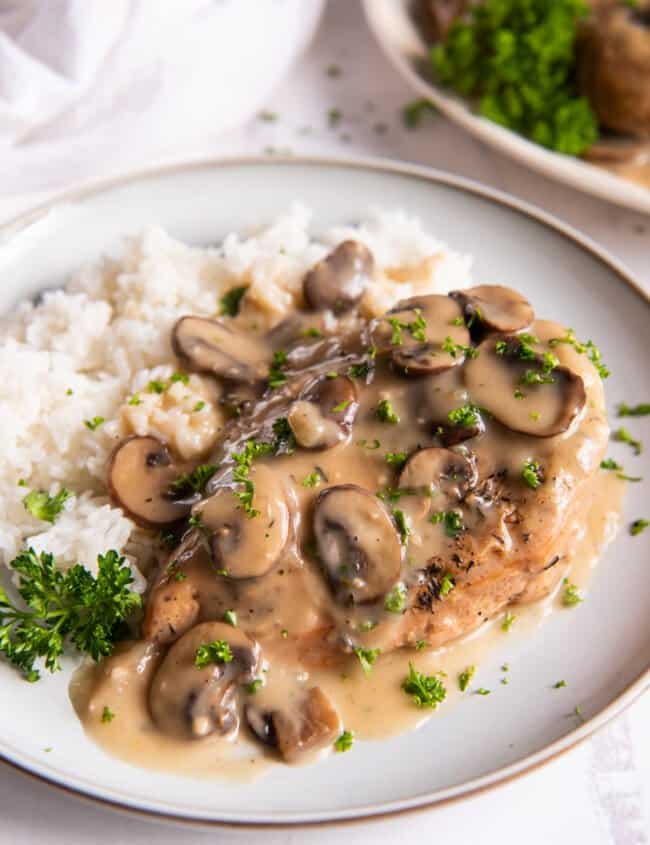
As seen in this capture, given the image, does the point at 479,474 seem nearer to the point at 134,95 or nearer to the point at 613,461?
the point at 613,461

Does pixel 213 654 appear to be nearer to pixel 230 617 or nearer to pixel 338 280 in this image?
pixel 230 617

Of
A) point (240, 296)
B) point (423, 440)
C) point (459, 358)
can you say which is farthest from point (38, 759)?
point (240, 296)

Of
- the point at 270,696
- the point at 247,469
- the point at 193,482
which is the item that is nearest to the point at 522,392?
the point at 247,469

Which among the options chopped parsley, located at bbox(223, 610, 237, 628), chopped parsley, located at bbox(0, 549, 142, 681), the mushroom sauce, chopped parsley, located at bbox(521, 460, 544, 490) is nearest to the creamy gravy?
the mushroom sauce

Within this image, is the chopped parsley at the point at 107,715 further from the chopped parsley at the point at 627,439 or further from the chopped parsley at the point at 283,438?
the chopped parsley at the point at 627,439

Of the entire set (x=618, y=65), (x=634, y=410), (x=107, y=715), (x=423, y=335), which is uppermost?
(x=423, y=335)

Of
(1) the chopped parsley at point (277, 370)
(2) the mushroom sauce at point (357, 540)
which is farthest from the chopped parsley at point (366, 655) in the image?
(1) the chopped parsley at point (277, 370)

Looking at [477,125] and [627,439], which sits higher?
[477,125]
